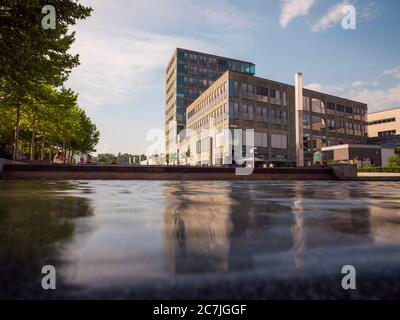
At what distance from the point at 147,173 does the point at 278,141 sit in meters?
44.1

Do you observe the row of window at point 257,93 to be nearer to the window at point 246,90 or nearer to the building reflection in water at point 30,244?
the window at point 246,90

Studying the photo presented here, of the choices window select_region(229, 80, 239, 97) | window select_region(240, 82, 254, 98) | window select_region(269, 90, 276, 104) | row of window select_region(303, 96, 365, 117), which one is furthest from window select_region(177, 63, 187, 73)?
window select_region(229, 80, 239, 97)

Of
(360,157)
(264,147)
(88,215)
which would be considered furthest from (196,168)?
(360,157)

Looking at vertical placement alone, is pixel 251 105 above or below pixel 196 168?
above

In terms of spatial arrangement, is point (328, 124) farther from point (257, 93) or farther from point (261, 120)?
point (257, 93)

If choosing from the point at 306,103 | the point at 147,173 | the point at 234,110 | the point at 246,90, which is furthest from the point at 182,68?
the point at 147,173

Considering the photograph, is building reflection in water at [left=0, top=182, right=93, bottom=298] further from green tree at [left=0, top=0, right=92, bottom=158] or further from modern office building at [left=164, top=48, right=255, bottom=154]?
modern office building at [left=164, top=48, right=255, bottom=154]

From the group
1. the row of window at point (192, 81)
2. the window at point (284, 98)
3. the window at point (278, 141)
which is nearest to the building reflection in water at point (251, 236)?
the window at point (278, 141)

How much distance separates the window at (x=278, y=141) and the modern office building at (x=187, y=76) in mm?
38331

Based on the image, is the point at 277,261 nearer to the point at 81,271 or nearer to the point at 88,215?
the point at 81,271

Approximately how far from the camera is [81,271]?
2.04 m

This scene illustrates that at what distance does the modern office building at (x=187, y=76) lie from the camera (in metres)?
94.2

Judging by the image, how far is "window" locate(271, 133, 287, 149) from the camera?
57.9 metres
